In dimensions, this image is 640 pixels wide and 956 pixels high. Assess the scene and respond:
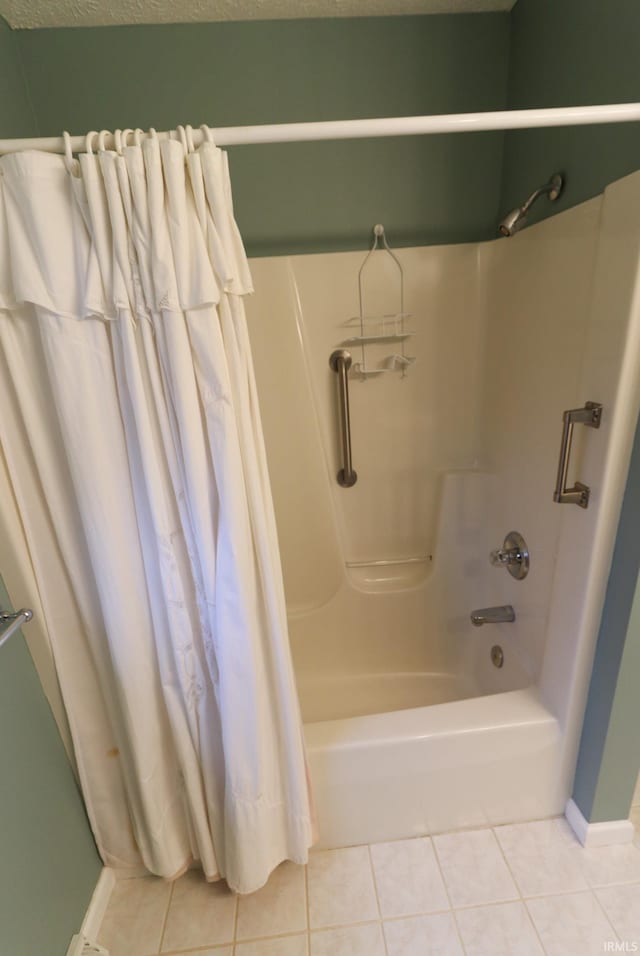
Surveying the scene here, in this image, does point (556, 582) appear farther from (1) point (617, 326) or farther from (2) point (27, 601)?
(2) point (27, 601)

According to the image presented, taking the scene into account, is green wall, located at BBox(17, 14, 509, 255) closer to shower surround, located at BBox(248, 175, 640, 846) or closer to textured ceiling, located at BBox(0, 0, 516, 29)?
textured ceiling, located at BBox(0, 0, 516, 29)

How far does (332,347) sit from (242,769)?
4.33 ft

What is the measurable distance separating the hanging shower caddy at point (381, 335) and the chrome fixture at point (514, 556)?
708 millimetres

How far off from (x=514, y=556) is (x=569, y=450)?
0.49 metres

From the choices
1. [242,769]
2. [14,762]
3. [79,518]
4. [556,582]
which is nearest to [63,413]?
[79,518]

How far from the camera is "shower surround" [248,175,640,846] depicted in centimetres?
108

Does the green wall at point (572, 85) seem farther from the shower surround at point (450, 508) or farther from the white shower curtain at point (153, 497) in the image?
the white shower curtain at point (153, 497)

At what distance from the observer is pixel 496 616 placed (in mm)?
1474

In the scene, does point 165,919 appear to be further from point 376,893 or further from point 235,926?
point 376,893

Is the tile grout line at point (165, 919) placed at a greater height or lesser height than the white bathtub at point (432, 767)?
lesser

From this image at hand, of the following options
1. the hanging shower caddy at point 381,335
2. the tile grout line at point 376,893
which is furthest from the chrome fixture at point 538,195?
the tile grout line at point 376,893

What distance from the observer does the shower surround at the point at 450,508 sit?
3.56 ft

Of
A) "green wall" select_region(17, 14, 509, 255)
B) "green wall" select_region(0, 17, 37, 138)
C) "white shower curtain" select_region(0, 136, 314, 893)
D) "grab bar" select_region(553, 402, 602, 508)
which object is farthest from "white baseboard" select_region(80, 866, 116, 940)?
"green wall" select_region(0, 17, 37, 138)

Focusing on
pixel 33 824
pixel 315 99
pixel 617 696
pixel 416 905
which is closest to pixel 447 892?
pixel 416 905
